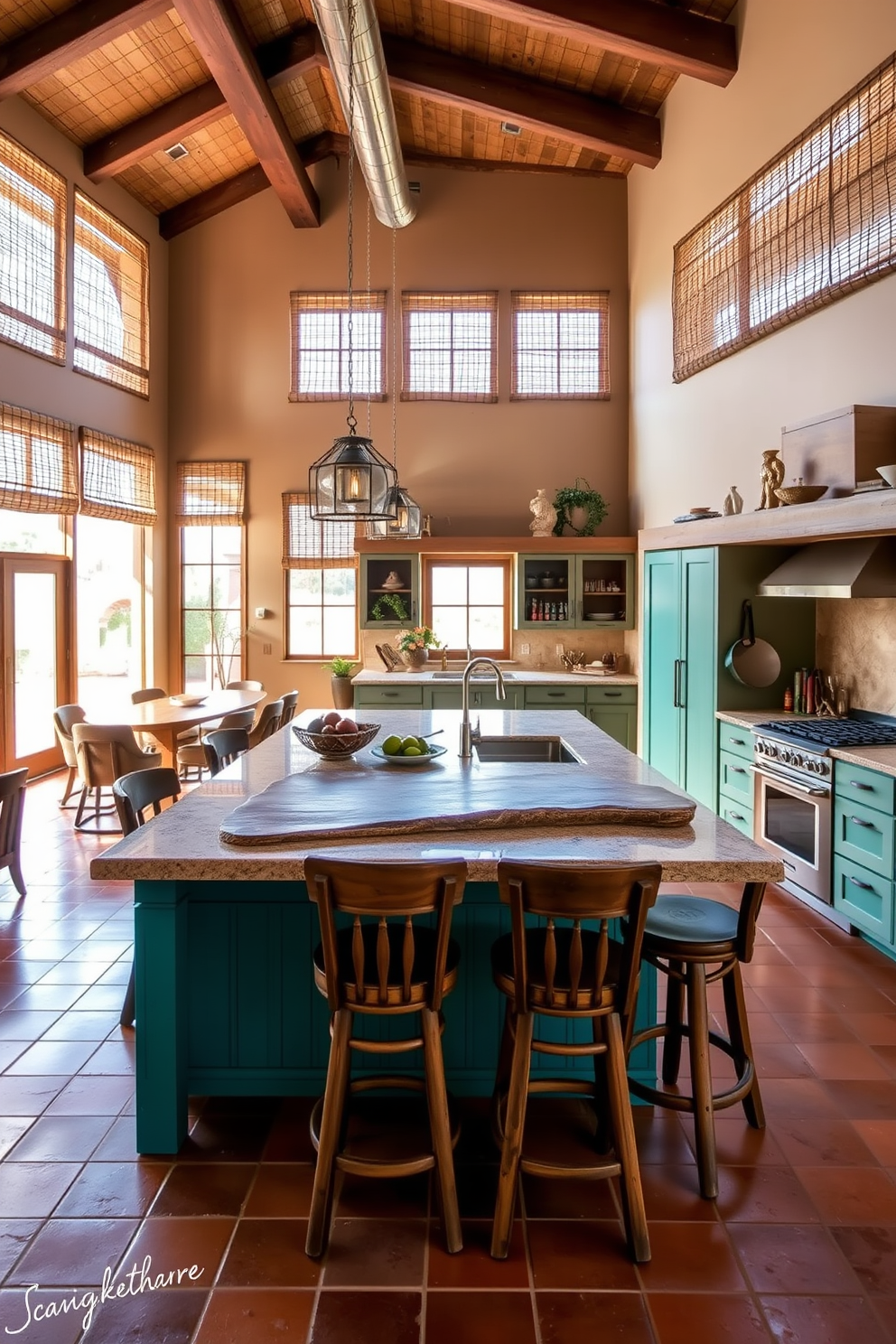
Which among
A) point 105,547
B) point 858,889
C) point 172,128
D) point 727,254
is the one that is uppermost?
point 172,128

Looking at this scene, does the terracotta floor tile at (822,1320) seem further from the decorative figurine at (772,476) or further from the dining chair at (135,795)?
the decorative figurine at (772,476)

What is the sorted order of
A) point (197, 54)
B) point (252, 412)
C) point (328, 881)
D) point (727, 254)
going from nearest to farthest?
point (328, 881) → point (727, 254) → point (197, 54) → point (252, 412)

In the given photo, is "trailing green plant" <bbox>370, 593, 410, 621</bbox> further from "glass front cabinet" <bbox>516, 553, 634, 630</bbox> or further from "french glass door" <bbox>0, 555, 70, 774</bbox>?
"french glass door" <bbox>0, 555, 70, 774</bbox>

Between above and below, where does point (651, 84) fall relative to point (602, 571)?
above

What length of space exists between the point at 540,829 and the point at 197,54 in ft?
22.4

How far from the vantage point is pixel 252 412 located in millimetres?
8266

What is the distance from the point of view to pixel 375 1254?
1979mm

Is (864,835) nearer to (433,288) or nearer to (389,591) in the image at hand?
(389,591)

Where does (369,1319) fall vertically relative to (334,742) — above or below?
below

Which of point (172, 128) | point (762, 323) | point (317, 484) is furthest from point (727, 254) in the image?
point (172, 128)

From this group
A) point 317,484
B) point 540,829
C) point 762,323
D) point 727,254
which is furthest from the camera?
point 727,254

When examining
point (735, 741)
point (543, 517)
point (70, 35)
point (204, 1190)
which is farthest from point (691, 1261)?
point (70, 35)

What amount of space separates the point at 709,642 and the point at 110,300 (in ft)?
19.5

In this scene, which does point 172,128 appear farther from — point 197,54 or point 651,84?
point 651,84
